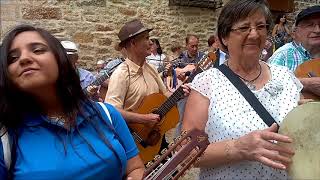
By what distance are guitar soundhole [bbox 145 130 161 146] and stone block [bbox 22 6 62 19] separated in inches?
245

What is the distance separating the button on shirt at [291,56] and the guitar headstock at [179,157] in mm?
1974

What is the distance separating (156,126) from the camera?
4891 mm

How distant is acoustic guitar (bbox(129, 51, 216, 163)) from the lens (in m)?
4.78

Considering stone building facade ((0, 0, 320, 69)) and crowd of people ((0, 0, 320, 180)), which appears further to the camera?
stone building facade ((0, 0, 320, 69))

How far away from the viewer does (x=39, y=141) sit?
204 cm

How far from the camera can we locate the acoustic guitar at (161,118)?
4.78 metres

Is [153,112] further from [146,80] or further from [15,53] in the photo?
[15,53]

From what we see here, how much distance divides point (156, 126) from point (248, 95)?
2493 mm

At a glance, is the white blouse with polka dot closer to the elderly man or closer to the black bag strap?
the black bag strap

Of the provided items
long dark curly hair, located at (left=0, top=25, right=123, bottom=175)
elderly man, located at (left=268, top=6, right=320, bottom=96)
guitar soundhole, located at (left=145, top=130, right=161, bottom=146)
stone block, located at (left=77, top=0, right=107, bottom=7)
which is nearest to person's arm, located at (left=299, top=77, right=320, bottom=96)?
elderly man, located at (left=268, top=6, right=320, bottom=96)

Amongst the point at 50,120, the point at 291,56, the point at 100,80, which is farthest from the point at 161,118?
the point at 50,120

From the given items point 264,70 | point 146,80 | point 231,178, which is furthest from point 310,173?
point 146,80

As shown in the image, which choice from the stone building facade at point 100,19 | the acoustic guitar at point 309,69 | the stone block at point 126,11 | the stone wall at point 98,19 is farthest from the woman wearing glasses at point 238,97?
the stone block at point 126,11

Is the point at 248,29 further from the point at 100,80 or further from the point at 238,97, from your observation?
the point at 100,80
